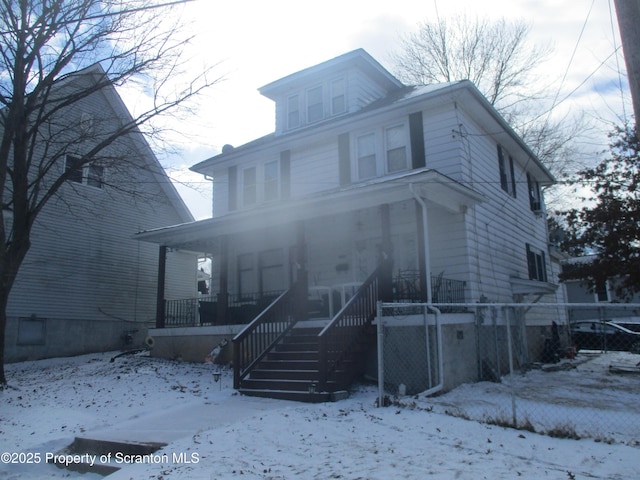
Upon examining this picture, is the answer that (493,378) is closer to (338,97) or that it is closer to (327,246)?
(327,246)

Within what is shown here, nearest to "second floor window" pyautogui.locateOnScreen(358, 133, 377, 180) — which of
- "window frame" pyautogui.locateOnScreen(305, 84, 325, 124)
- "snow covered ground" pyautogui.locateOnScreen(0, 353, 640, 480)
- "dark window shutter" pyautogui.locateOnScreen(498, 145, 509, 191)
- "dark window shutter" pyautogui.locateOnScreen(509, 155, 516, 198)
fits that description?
"window frame" pyautogui.locateOnScreen(305, 84, 325, 124)

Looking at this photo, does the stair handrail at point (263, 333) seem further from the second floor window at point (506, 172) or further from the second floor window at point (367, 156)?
the second floor window at point (506, 172)

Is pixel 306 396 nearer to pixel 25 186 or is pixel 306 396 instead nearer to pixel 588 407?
pixel 588 407

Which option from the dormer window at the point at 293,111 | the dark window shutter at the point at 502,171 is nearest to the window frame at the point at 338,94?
the dormer window at the point at 293,111

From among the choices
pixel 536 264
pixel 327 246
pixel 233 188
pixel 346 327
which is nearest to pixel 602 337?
pixel 536 264

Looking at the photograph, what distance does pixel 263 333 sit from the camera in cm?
1048

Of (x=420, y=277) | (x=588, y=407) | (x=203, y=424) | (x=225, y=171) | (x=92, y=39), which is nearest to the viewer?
(x=203, y=424)

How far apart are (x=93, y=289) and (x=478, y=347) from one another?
13.4m

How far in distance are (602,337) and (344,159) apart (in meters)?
11.6

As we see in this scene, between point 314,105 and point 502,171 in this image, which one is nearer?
point 502,171

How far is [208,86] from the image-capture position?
1402 cm

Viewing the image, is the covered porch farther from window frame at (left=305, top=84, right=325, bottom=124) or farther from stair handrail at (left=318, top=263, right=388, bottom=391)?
window frame at (left=305, top=84, right=325, bottom=124)

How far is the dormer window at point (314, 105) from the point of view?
1655cm

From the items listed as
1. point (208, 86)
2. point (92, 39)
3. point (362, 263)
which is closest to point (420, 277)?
point (362, 263)
